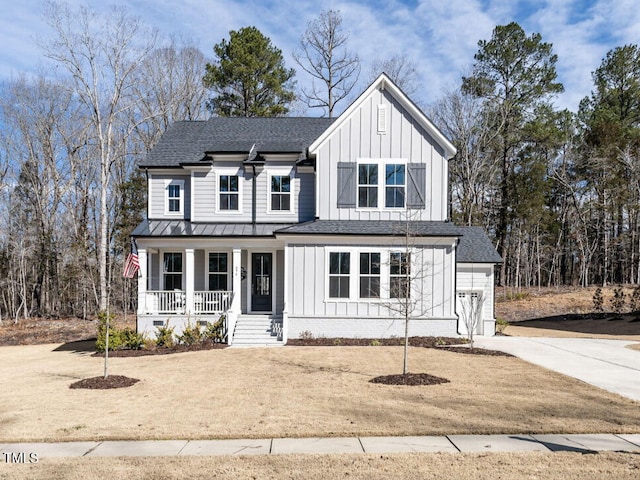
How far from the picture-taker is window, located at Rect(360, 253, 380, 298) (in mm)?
18422

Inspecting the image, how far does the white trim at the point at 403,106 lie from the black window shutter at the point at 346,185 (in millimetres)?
1155

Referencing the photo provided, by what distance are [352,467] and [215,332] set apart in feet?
41.9

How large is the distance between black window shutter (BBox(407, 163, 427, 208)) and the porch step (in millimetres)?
6513

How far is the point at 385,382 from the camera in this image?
1095 centimetres

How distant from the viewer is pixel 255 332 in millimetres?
18422

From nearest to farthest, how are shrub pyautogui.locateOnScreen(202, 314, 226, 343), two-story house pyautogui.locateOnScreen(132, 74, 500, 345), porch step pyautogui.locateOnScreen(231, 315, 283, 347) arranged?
porch step pyautogui.locateOnScreen(231, 315, 283, 347) < shrub pyautogui.locateOnScreen(202, 314, 226, 343) < two-story house pyautogui.locateOnScreen(132, 74, 500, 345)

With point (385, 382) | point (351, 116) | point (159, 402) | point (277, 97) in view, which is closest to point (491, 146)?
point (277, 97)

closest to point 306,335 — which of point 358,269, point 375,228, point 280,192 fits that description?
point 358,269

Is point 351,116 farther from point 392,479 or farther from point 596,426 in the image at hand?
point 392,479

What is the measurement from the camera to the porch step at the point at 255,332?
58.7 ft

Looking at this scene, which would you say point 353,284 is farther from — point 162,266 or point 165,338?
point 162,266

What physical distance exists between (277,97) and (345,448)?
32.6m

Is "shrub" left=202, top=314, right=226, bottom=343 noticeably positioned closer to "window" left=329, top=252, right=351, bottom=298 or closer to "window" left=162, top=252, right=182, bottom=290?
"window" left=162, top=252, right=182, bottom=290

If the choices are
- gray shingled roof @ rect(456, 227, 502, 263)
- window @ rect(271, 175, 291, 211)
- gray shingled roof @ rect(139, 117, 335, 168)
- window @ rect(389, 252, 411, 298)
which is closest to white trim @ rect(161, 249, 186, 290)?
gray shingled roof @ rect(139, 117, 335, 168)
